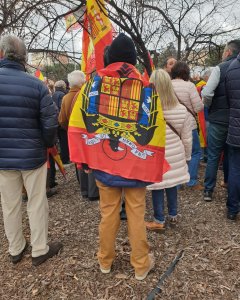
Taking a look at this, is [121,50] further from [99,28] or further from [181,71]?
[181,71]

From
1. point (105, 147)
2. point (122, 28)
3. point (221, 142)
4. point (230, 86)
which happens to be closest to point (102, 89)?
point (105, 147)

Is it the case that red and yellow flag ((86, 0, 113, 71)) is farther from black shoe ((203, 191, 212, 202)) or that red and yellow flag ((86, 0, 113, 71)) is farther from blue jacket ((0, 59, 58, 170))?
black shoe ((203, 191, 212, 202))

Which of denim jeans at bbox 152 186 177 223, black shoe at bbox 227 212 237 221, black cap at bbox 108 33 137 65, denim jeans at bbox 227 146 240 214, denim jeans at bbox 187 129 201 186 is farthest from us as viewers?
denim jeans at bbox 187 129 201 186

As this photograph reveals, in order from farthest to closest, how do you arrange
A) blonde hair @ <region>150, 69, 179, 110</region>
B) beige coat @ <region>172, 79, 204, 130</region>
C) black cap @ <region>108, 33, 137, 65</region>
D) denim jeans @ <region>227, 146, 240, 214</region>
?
beige coat @ <region>172, 79, 204, 130</region> < denim jeans @ <region>227, 146, 240, 214</region> < blonde hair @ <region>150, 69, 179, 110</region> < black cap @ <region>108, 33, 137, 65</region>

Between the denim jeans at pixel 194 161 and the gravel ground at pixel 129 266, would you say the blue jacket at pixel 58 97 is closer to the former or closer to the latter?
the denim jeans at pixel 194 161

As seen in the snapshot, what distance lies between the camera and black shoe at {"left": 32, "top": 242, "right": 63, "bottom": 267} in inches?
117

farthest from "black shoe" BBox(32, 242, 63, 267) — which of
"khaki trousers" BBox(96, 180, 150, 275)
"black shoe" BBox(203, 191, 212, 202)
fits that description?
"black shoe" BBox(203, 191, 212, 202)

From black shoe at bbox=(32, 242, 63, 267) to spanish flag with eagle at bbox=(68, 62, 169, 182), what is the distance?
1150 mm

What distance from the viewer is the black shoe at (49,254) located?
9.72 ft

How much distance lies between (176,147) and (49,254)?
1683 mm

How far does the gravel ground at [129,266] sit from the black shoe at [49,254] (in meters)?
0.05

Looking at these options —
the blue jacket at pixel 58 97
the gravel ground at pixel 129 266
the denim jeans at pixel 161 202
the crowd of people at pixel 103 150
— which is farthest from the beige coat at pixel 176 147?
the blue jacket at pixel 58 97

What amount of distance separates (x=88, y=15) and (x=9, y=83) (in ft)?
6.08

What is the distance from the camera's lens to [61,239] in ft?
11.3
